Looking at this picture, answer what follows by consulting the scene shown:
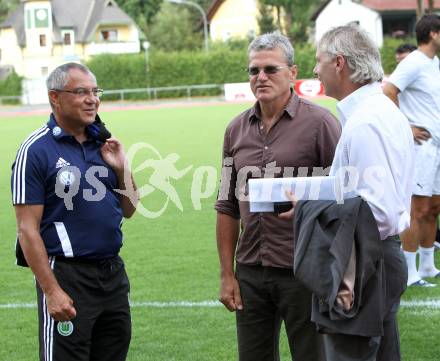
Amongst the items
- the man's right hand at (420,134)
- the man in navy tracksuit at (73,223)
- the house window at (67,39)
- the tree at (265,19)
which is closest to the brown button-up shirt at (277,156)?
the man in navy tracksuit at (73,223)

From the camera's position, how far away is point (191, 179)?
1758cm

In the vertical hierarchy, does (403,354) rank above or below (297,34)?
below

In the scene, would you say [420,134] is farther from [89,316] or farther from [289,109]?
[89,316]

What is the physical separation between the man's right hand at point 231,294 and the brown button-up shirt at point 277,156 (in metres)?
0.13

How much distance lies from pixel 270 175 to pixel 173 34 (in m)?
81.0

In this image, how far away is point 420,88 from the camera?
26.3 feet

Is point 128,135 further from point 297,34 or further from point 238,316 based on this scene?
point 297,34

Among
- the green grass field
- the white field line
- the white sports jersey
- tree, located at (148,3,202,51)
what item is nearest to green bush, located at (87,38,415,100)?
tree, located at (148,3,202,51)

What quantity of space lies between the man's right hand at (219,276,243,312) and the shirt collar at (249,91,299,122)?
0.93 metres

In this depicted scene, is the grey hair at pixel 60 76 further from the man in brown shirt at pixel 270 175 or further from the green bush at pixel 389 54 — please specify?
the green bush at pixel 389 54

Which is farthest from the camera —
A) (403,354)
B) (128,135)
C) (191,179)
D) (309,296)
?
(128,135)

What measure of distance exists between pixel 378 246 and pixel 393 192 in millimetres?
261

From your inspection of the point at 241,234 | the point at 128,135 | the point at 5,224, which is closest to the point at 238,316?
the point at 241,234

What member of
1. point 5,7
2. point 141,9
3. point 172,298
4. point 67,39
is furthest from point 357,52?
point 5,7
